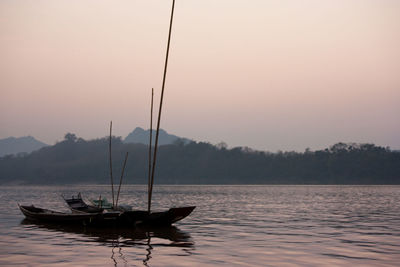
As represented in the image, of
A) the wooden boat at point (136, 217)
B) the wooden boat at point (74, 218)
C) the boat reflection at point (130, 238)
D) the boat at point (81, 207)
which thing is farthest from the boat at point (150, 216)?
the boat at point (81, 207)

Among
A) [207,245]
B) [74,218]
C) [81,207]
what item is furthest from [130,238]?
[81,207]

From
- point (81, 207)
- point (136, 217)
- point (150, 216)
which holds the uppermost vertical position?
point (150, 216)

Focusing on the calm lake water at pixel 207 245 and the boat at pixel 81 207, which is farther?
the boat at pixel 81 207

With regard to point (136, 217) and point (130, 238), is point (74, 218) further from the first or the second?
point (130, 238)

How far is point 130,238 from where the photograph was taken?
28.2m

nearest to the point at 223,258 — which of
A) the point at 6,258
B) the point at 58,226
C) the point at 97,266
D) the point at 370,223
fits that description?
the point at 97,266

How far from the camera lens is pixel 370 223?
3862 centimetres

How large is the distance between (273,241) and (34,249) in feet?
41.1

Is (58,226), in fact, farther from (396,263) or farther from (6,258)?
(396,263)

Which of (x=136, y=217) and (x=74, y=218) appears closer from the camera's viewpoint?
(x=136, y=217)

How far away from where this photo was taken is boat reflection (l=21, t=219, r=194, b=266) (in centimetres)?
2264

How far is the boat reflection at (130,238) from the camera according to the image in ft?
74.3

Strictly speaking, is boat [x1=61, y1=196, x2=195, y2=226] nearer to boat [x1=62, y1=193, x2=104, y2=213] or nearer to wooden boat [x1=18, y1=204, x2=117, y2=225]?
wooden boat [x1=18, y1=204, x2=117, y2=225]

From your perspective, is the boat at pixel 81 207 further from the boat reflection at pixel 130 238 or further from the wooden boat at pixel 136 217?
the wooden boat at pixel 136 217
